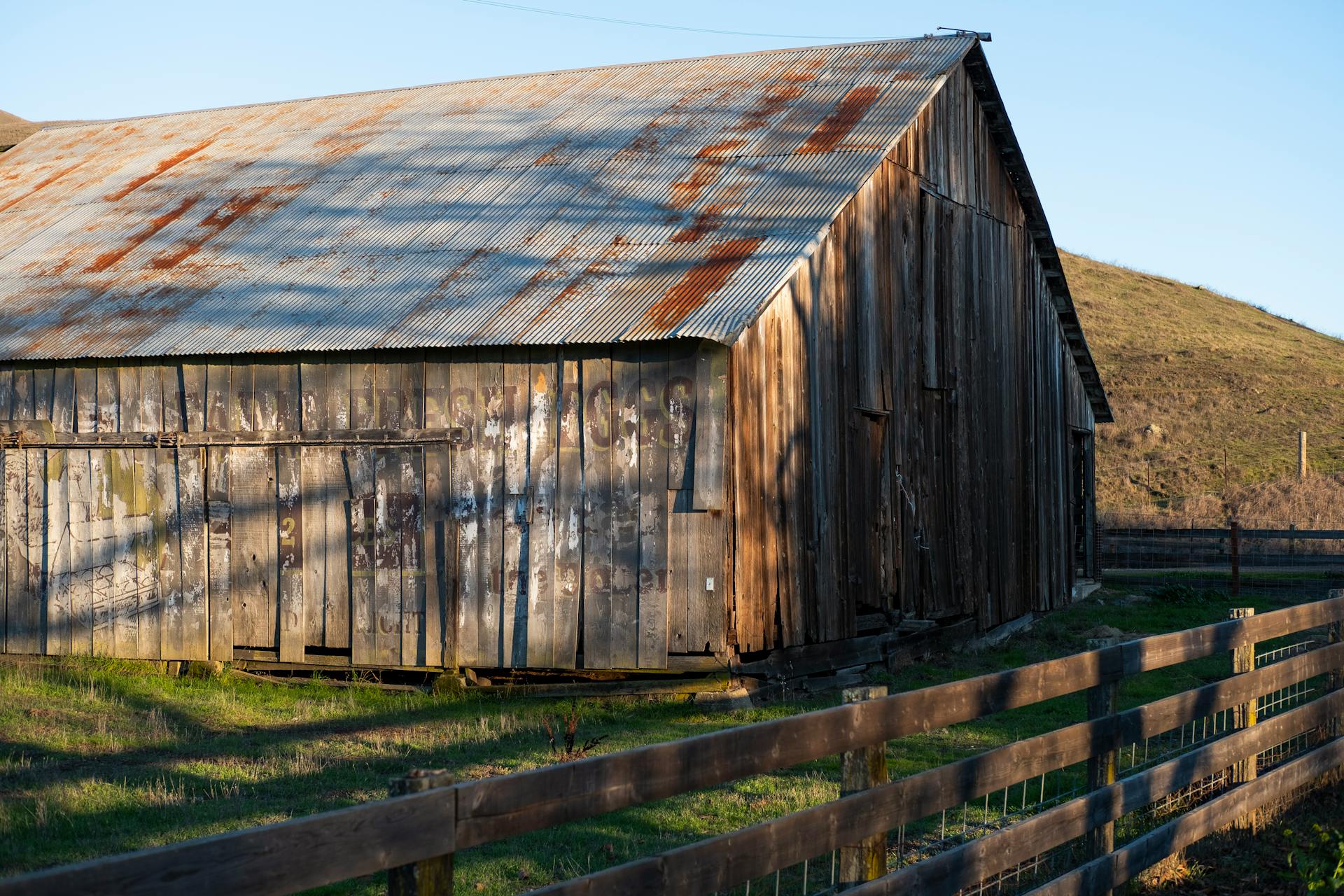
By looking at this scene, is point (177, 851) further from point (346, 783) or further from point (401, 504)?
point (401, 504)

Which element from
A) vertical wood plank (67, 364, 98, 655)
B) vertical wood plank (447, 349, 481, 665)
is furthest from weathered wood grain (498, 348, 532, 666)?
vertical wood plank (67, 364, 98, 655)

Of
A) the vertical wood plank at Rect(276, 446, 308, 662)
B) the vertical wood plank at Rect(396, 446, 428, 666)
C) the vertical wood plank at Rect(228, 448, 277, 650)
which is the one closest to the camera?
the vertical wood plank at Rect(396, 446, 428, 666)

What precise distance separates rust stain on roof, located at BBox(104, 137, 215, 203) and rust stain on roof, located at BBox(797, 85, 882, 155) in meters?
9.60

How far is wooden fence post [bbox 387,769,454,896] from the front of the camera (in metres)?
2.94

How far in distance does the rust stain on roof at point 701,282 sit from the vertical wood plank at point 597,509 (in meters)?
0.74

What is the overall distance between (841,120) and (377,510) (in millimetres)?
6762

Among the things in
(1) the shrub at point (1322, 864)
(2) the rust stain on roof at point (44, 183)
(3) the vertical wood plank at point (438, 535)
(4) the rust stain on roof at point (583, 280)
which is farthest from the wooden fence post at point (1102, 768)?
(2) the rust stain on roof at point (44, 183)

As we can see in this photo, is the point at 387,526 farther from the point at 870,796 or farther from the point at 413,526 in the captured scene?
the point at 870,796

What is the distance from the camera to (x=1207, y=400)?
47656 mm

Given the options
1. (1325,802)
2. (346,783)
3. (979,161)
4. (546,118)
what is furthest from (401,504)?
(979,161)

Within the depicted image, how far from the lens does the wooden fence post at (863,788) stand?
435 cm

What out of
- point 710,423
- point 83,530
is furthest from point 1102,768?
point 83,530

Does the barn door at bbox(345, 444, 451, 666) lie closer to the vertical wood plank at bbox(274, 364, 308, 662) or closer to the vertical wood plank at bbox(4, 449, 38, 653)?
the vertical wood plank at bbox(274, 364, 308, 662)

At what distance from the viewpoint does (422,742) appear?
9.83 meters
